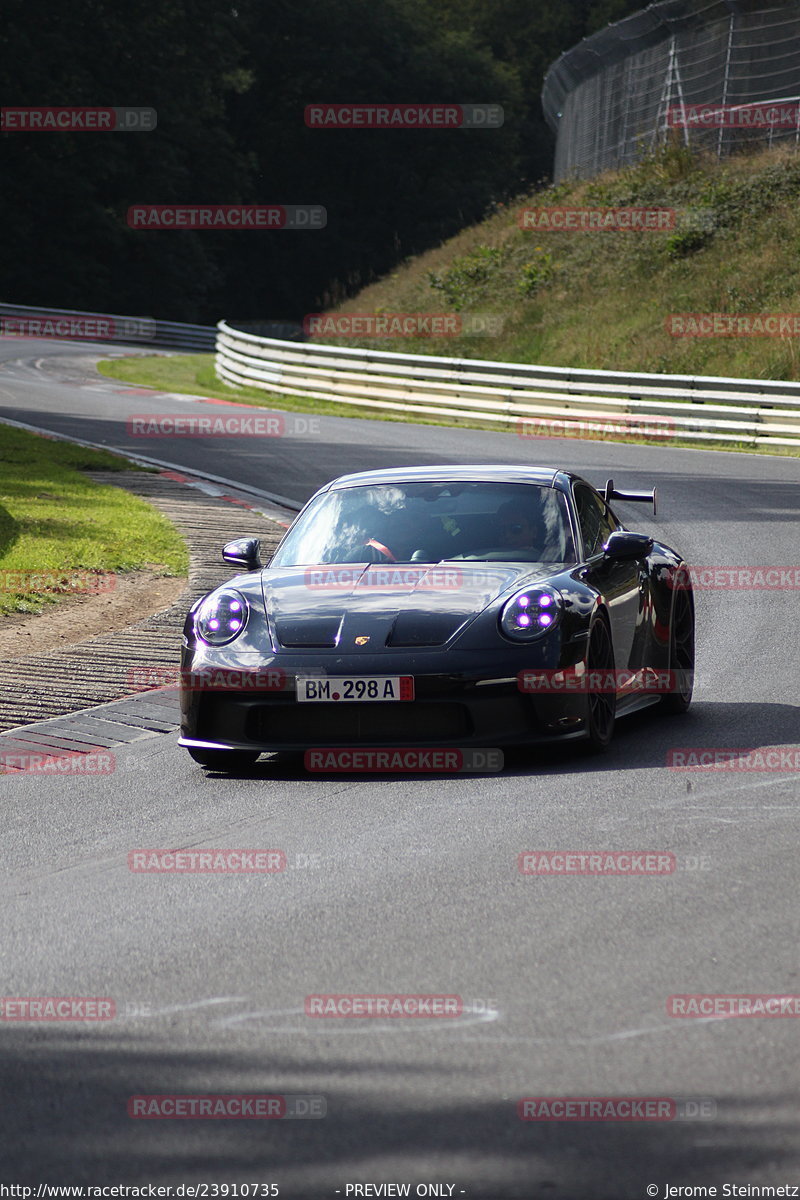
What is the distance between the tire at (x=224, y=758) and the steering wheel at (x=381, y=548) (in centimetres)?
131

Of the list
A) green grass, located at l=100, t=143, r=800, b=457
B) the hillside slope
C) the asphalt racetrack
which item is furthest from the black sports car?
the hillside slope

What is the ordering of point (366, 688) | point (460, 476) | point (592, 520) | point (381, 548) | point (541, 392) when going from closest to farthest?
point (366, 688) < point (381, 548) < point (460, 476) < point (592, 520) < point (541, 392)

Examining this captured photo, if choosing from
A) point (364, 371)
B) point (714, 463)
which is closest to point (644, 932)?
point (714, 463)

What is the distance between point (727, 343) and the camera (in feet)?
106

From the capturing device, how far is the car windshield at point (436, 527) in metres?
8.27

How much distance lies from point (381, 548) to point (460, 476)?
67 centimetres

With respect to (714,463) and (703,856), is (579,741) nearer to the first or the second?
(703,856)

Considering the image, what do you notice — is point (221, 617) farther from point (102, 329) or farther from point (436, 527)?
point (102, 329)

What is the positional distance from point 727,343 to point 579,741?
26.3 metres

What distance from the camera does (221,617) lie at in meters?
7.67

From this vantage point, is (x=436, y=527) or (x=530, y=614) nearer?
(x=530, y=614)

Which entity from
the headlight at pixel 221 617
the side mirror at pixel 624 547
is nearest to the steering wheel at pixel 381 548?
the headlight at pixel 221 617

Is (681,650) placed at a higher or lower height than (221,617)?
lower

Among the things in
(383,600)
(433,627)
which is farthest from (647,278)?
(433,627)
